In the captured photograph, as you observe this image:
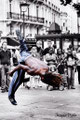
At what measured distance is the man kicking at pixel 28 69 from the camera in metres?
3.92

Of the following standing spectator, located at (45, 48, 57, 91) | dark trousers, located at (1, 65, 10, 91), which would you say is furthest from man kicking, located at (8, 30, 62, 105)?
dark trousers, located at (1, 65, 10, 91)

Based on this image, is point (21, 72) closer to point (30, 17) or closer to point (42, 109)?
point (42, 109)

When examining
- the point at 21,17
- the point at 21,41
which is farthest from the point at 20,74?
the point at 21,17

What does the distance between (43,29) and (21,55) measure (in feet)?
235

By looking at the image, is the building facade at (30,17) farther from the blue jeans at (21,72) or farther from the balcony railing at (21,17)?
the blue jeans at (21,72)

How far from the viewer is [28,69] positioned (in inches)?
157

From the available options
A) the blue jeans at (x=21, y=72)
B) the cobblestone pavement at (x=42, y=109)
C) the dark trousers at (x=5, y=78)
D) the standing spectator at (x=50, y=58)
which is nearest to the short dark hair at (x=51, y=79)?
the blue jeans at (x=21, y=72)

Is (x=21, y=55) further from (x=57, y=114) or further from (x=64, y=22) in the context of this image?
(x=64, y=22)

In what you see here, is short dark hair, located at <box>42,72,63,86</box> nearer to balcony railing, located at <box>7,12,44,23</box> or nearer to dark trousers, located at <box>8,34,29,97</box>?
dark trousers, located at <box>8,34,29,97</box>

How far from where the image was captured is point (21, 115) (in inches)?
414

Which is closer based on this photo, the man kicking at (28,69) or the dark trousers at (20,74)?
the man kicking at (28,69)

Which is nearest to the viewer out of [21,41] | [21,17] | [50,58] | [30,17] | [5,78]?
[21,41]

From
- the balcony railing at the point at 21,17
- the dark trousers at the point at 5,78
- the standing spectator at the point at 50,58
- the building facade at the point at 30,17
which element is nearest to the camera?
the standing spectator at the point at 50,58

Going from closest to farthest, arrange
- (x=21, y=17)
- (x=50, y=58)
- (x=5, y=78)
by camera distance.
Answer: (x=50, y=58)
(x=5, y=78)
(x=21, y=17)
